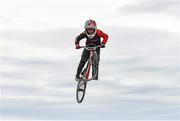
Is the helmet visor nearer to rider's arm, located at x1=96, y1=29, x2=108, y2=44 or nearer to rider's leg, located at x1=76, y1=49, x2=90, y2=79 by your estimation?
rider's arm, located at x1=96, y1=29, x2=108, y2=44

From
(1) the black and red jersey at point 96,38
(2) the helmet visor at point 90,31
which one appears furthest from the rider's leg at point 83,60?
(2) the helmet visor at point 90,31

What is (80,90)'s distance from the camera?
47312mm

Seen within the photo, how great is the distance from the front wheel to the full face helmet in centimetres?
518

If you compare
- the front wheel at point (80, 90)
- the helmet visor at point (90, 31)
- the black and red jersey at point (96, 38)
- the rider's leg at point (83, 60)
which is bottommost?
the front wheel at point (80, 90)

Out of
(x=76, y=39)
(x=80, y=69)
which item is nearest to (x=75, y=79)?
(x=80, y=69)

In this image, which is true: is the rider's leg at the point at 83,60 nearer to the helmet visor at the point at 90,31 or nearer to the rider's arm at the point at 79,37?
the rider's arm at the point at 79,37

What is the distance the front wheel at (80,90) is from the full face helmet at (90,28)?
518 centimetres

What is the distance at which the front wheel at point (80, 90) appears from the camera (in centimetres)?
4681

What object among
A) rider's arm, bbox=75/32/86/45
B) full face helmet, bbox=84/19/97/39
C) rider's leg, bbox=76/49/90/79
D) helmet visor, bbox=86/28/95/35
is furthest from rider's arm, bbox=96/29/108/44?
rider's leg, bbox=76/49/90/79

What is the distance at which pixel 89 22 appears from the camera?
41.8 metres

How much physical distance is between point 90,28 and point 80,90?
22.8ft

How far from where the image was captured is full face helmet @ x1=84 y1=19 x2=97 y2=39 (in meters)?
41.8

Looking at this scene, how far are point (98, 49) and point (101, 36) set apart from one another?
1209 millimetres

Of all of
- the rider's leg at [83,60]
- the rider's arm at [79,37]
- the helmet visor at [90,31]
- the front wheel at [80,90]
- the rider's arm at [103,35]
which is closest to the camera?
the helmet visor at [90,31]
